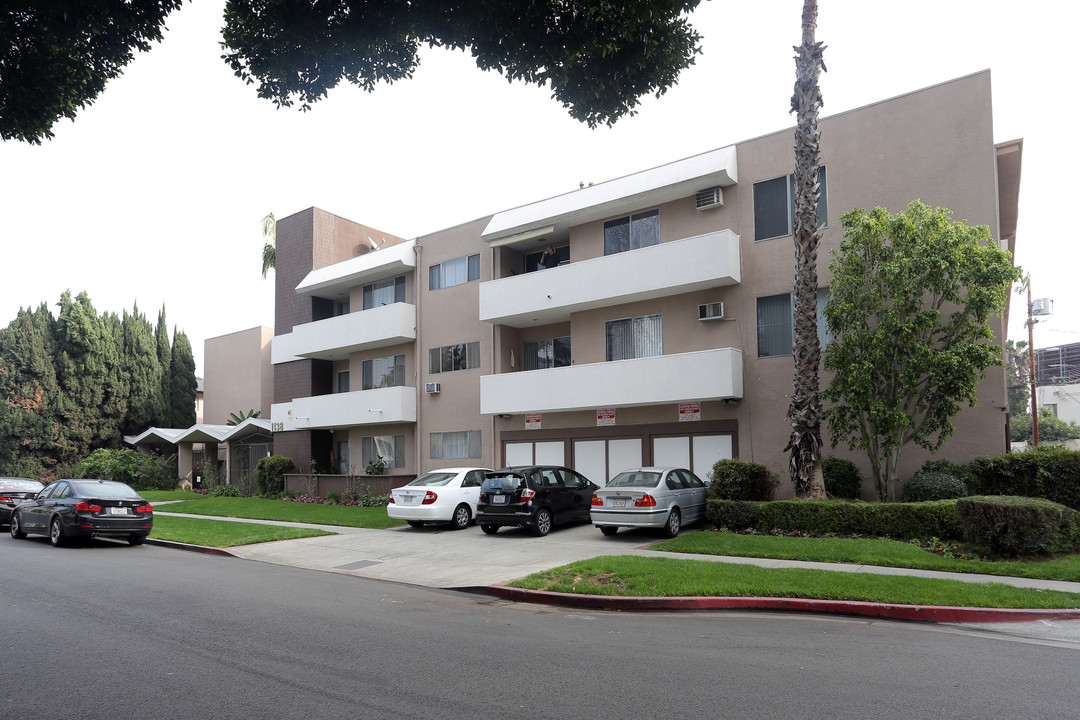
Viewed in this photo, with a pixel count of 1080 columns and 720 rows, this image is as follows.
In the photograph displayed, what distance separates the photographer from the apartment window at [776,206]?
1948cm

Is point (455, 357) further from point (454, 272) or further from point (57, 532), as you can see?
point (57, 532)

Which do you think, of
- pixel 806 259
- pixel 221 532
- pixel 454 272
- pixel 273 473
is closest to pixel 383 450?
pixel 273 473

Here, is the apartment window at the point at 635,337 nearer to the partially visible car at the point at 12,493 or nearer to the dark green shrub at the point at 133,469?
the partially visible car at the point at 12,493

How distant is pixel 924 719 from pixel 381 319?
80.9 ft

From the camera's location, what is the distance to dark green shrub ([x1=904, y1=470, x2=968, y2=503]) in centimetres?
1497

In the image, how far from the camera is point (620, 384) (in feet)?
68.6

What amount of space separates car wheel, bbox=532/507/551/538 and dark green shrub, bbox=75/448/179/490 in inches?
1048

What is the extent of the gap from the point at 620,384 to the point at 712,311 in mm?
3251

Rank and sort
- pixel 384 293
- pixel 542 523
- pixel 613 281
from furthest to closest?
pixel 384 293, pixel 613 281, pixel 542 523

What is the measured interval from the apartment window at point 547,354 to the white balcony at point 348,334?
473 centimetres

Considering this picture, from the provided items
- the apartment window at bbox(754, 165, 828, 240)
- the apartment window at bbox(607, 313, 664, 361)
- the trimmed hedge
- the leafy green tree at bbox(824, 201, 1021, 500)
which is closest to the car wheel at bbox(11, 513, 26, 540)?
the apartment window at bbox(607, 313, 664, 361)

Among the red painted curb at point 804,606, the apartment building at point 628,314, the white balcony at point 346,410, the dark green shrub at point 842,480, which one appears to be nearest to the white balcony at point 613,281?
the apartment building at point 628,314

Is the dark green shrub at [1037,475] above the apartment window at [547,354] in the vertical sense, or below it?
below

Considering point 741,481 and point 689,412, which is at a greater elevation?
point 689,412
